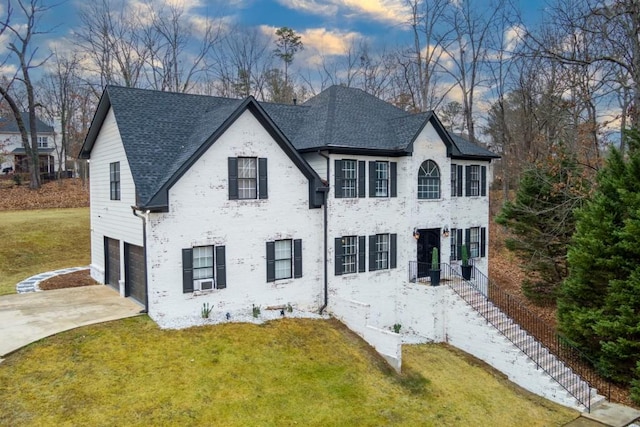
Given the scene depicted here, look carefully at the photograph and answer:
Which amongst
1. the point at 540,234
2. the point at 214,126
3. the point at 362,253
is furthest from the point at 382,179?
the point at 540,234

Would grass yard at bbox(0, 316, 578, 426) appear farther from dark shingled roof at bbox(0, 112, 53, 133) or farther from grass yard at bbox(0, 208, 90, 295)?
dark shingled roof at bbox(0, 112, 53, 133)

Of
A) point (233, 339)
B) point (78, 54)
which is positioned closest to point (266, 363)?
point (233, 339)

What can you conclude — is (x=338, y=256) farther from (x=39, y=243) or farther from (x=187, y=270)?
(x=39, y=243)

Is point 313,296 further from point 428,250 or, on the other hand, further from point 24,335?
point 24,335

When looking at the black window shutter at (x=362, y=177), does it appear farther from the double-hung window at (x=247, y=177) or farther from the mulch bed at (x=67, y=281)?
the mulch bed at (x=67, y=281)

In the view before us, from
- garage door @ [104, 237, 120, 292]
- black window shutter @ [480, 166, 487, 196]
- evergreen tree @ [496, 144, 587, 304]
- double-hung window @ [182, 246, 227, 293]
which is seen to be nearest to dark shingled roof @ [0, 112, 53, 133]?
garage door @ [104, 237, 120, 292]

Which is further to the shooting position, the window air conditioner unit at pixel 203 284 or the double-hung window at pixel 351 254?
the double-hung window at pixel 351 254

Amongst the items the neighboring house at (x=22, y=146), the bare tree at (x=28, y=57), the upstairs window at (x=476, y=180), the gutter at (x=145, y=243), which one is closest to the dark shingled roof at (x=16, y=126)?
the neighboring house at (x=22, y=146)
